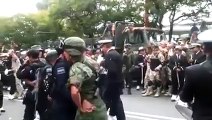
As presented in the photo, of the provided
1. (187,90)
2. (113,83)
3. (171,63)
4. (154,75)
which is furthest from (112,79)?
(154,75)

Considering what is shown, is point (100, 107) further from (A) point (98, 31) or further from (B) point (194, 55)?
(A) point (98, 31)

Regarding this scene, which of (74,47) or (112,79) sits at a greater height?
(74,47)

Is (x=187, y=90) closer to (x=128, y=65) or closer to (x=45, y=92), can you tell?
(x=45, y=92)

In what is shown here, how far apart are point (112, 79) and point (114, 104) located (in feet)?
1.63

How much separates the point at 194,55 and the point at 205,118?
9100 millimetres

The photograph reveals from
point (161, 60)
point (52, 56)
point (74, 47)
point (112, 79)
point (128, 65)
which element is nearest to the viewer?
point (74, 47)

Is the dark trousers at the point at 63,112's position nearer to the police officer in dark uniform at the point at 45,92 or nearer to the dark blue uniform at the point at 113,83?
the police officer in dark uniform at the point at 45,92

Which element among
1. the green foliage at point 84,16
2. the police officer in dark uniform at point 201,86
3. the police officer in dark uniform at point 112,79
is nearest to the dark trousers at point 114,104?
the police officer in dark uniform at point 112,79

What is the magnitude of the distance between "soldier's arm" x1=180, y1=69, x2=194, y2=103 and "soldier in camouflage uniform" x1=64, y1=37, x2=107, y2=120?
4.19 feet

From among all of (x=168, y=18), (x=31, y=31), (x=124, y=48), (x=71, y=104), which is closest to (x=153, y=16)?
(x=168, y=18)

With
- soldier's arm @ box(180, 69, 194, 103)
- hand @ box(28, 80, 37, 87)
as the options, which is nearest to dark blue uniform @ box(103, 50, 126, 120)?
hand @ box(28, 80, 37, 87)

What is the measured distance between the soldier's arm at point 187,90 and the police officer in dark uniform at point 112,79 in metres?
4.55

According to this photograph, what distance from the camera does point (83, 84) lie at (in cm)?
551

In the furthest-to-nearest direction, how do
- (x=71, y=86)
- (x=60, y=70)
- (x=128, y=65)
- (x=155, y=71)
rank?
(x=128, y=65) < (x=155, y=71) < (x=60, y=70) < (x=71, y=86)
